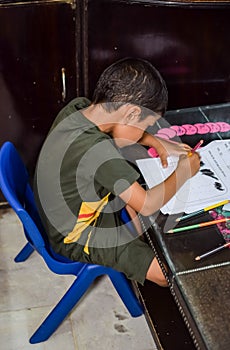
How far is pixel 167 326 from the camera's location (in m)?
1.68

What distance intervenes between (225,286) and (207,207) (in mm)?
218

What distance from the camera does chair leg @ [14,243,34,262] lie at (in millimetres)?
2057

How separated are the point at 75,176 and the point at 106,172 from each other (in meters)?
0.14

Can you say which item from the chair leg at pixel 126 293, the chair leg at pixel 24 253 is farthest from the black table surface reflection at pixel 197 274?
the chair leg at pixel 24 253

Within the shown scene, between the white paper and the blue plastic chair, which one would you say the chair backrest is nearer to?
the blue plastic chair

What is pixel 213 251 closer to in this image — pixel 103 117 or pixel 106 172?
pixel 106 172

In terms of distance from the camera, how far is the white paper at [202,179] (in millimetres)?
1347

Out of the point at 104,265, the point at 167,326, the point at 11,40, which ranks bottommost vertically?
the point at 167,326

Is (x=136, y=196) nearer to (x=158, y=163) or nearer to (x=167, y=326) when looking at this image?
(x=158, y=163)

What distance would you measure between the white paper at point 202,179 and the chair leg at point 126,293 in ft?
1.36

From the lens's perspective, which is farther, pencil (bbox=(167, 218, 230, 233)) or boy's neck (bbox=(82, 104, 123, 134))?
boy's neck (bbox=(82, 104, 123, 134))

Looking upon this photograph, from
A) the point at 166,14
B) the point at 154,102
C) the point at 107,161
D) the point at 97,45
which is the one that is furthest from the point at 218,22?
the point at 107,161

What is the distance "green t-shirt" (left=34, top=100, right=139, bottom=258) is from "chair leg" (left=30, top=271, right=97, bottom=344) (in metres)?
0.11

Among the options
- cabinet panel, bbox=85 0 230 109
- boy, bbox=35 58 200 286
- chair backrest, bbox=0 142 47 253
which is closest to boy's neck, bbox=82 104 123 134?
boy, bbox=35 58 200 286
